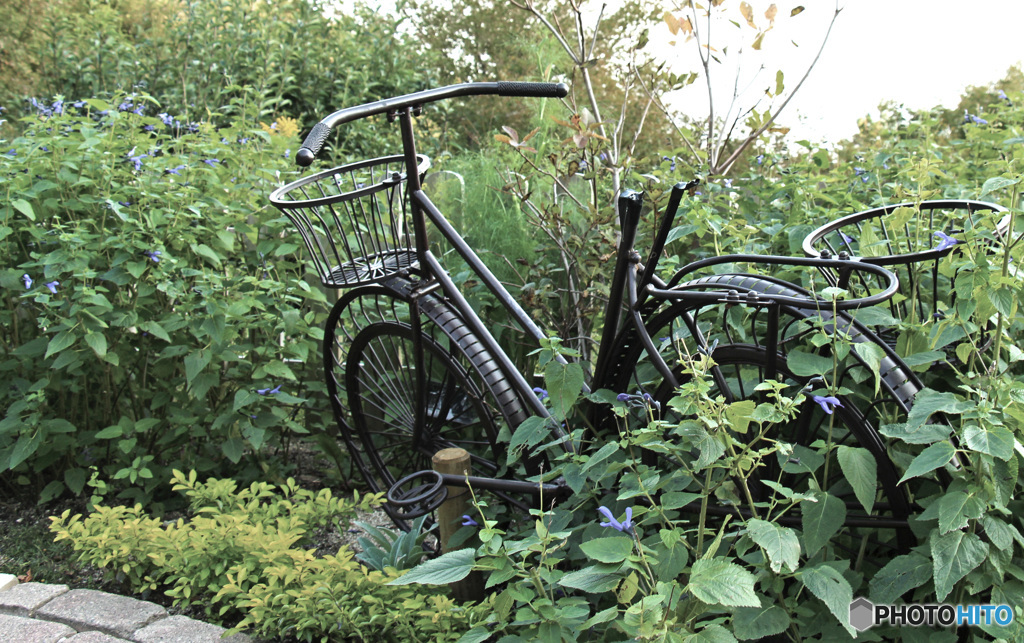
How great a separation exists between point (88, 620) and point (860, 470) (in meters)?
1.94

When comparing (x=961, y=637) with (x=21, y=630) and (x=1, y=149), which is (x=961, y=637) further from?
(x=1, y=149)

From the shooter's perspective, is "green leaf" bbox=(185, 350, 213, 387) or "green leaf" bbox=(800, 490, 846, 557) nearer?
"green leaf" bbox=(800, 490, 846, 557)

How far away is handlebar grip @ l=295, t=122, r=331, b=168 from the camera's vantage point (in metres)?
1.88

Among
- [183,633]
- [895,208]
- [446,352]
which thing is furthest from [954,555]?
[183,633]

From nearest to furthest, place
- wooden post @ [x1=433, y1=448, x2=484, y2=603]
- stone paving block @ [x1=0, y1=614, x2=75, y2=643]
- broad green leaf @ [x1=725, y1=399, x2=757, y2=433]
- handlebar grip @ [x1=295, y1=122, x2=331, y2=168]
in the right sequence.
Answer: broad green leaf @ [x1=725, y1=399, x2=757, y2=433]
handlebar grip @ [x1=295, y1=122, x2=331, y2=168]
stone paving block @ [x1=0, y1=614, x2=75, y2=643]
wooden post @ [x1=433, y1=448, x2=484, y2=603]

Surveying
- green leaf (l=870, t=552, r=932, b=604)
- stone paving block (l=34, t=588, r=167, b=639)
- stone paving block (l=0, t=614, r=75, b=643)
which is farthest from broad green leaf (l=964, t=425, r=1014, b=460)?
stone paving block (l=0, t=614, r=75, b=643)

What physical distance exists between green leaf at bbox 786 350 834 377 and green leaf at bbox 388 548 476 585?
71 centimetres

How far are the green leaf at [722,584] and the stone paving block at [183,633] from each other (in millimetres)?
1188

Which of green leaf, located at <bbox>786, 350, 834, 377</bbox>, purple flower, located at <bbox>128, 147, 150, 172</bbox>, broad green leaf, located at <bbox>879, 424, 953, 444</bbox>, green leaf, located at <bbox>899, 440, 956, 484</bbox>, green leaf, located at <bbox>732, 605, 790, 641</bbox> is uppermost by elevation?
purple flower, located at <bbox>128, 147, 150, 172</bbox>

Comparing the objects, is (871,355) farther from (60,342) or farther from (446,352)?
(60,342)

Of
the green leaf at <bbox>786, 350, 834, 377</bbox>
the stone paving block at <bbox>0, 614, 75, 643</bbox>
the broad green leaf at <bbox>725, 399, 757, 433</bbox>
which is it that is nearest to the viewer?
the broad green leaf at <bbox>725, 399, 757, 433</bbox>

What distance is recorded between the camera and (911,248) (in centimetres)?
203

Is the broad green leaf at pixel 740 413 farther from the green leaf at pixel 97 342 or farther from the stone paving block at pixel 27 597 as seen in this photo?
the green leaf at pixel 97 342

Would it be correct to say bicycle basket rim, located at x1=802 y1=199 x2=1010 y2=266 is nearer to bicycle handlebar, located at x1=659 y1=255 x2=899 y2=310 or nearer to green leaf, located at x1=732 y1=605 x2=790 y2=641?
bicycle handlebar, located at x1=659 y1=255 x2=899 y2=310
